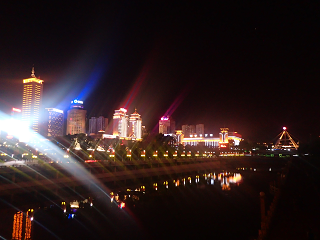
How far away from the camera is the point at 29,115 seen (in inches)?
5453

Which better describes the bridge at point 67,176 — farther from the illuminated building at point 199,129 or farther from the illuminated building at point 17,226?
the illuminated building at point 199,129

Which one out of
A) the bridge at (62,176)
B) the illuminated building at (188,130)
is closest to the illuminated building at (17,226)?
the bridge at (62,176)

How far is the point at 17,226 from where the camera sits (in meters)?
15.3

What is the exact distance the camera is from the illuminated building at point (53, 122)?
14188 cm

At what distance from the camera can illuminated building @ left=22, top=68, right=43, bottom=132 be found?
137500 millimetres

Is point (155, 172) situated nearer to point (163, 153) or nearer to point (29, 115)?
point (163, 153)

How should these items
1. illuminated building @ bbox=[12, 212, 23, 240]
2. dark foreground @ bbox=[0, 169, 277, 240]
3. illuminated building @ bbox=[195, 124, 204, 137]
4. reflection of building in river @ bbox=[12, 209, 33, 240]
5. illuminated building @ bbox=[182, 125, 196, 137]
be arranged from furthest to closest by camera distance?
illuminated building @ bbox=[182, 125, 196, 137] < illuminated building @ bbox=[195, 124, 204, 137] < dark foreground @ bbox=[0, 169, 277, 240] < reflection of building in river @ bbox=[12, 209, 33, 240] < illuminated building @ bbox=[12, 212, 23, 240]

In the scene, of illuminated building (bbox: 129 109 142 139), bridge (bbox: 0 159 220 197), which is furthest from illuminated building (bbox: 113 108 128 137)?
bridge (bbox: 0 159 220 197)

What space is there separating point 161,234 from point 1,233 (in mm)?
7528

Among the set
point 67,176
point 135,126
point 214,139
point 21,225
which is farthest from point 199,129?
point 21,225

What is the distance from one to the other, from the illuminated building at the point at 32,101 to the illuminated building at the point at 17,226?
127797 mm

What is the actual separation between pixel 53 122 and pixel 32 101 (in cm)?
1357

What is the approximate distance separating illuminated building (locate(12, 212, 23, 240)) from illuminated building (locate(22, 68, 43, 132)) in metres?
128

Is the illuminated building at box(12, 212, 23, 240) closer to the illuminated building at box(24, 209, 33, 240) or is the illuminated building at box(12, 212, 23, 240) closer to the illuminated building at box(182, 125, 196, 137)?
the illuminated building at box(24, 209, 33, 240)
